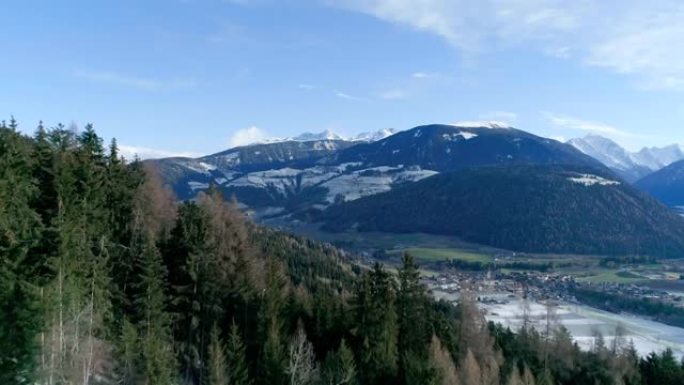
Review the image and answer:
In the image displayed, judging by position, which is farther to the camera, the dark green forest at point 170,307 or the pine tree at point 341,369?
the pine tree at point 341,369

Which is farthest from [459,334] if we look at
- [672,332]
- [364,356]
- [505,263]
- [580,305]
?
[505,263]

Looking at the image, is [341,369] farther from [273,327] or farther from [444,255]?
[444,255]

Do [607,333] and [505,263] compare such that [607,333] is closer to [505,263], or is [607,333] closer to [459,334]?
[459,334]

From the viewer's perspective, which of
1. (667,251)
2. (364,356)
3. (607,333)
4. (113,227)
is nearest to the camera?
(364,356)

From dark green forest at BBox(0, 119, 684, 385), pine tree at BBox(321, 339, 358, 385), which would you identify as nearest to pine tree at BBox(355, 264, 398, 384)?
dark green forest at BBox(0, 119, 684, 385)

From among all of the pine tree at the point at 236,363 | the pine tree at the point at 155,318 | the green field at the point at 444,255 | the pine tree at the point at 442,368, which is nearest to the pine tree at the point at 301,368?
the pine tree at the point at 236,363

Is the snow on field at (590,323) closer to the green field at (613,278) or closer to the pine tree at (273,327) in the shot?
the green field at (613,278)

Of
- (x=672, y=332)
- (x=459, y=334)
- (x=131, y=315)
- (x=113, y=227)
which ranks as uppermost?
(x=113, y=227)

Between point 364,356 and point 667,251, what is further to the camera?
point 667,251
